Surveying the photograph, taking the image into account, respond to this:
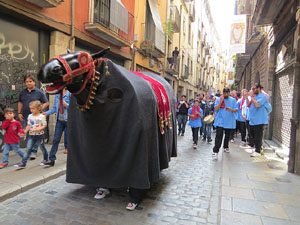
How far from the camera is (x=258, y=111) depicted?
20.3ft

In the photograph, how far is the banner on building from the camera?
487 inches

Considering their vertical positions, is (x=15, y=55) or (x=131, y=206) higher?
(x=15, y=55)

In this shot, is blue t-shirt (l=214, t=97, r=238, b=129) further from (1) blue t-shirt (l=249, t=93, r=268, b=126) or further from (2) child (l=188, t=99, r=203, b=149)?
(2) child (l=188, t=99, r=203, b=149)

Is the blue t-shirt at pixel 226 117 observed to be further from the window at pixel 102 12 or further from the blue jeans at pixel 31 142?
the window at pixel 102 12

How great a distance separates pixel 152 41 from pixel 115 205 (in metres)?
11.5

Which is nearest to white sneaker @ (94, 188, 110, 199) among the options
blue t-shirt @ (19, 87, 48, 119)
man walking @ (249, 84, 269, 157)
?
blue t-shirt @ (19, 87, 48, 119)

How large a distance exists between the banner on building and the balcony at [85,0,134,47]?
5848 millimetres

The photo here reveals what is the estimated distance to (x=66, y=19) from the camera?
7.11m

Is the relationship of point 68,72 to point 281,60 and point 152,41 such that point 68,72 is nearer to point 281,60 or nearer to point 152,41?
point 281,60

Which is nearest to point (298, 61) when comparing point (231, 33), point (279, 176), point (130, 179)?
point (279, 176)

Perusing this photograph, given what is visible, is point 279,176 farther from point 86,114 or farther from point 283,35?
point 283,35

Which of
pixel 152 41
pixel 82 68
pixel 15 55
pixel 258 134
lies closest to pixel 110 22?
→ pixel 15 55

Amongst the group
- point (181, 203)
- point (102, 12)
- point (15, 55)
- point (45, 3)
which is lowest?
point (181, 203)

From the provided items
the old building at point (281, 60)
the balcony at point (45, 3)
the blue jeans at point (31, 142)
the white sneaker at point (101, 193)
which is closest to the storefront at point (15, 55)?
the balcony at point (45, 3)
